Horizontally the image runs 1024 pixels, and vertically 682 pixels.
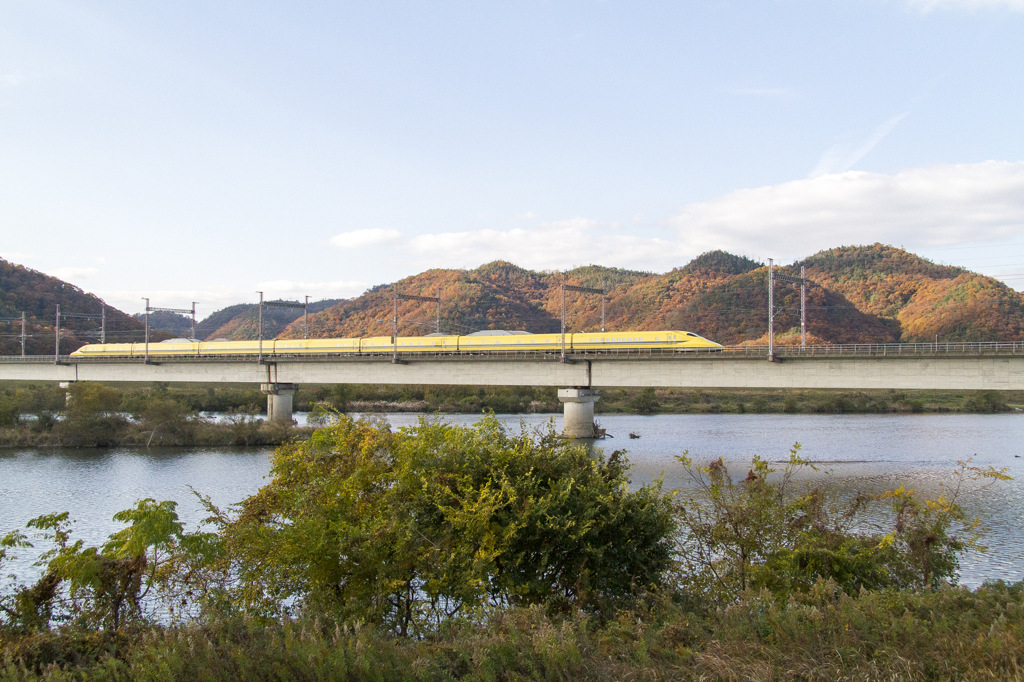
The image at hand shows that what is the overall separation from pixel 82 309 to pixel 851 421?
103 meters

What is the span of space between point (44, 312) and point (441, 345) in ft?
237

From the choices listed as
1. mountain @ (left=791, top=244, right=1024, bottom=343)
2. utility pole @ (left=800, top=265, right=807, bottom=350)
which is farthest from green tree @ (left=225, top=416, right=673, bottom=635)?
mountain @ (left=791, top=244, right=1024, bottom=343)

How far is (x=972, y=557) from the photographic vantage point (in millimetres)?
18344

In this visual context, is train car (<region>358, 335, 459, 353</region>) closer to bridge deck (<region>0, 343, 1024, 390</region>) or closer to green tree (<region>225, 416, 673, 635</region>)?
bridge deck (<region>0, 343, 1024, 390</region>)

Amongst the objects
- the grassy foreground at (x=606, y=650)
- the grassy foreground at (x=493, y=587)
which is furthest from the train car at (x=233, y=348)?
the grassy foreground at (x=606, y=650)

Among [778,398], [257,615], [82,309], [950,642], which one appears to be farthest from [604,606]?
[82,309]

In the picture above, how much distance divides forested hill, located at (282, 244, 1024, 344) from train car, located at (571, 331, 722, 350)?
12902 mm

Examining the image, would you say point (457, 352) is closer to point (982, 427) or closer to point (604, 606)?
point (604, 606)

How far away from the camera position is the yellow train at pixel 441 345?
43.4 meters

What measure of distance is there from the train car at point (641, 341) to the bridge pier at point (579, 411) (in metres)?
3.02

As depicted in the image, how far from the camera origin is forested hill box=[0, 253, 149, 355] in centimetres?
8494

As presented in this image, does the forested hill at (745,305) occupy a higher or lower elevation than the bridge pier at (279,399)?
higher

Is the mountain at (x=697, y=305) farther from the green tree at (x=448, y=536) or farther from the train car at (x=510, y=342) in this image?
the green tree at (x=448, y=536)

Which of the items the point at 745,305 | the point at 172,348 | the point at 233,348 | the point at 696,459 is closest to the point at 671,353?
the point at 696,459
